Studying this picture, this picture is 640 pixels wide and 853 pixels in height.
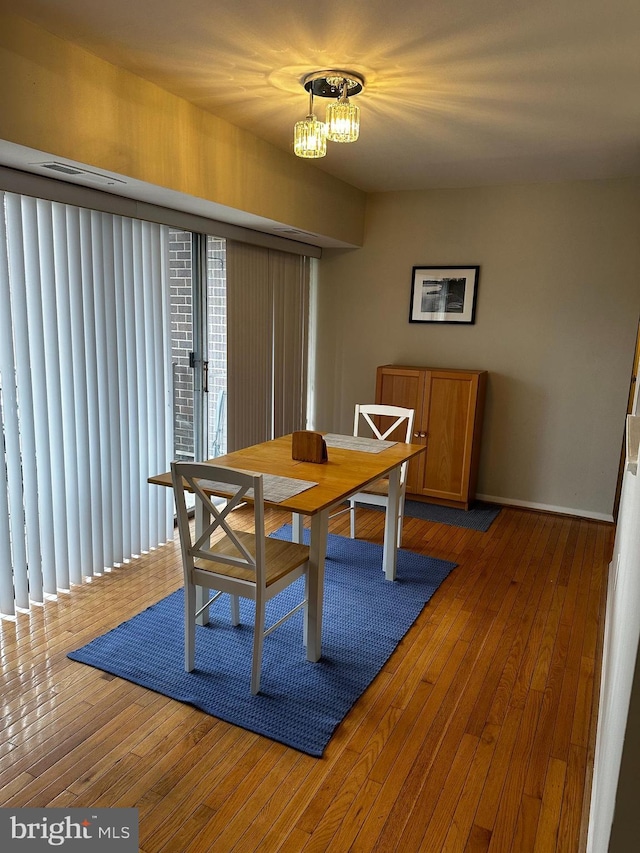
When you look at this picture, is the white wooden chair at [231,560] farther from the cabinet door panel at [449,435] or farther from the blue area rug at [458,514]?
Answer: the cabinet door panel at [449,435]

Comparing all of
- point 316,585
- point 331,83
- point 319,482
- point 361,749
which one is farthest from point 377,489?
point 331,83

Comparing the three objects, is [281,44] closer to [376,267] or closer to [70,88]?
[70,88]

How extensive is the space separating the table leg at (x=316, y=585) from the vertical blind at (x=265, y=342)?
1.88m

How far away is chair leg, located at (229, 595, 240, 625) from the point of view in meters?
2.75

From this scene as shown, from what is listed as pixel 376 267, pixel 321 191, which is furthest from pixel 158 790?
pixel 376 267

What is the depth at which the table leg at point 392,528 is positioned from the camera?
3287 millimetres

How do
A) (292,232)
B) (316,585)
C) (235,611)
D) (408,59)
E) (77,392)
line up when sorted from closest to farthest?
(408,59)
(316,585)
(235,611)
(77,392)
(292,232)

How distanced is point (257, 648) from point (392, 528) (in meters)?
1.23

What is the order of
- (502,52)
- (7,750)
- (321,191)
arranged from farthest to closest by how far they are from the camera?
(321,191)
(502,52)
(7,750)

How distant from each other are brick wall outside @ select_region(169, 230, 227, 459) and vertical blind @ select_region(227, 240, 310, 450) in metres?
0.06

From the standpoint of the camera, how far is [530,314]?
14.7 ft

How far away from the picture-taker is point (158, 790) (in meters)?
1.84

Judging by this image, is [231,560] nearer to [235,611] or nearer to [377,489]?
[235,611]

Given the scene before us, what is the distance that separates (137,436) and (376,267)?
2613 millimetres
